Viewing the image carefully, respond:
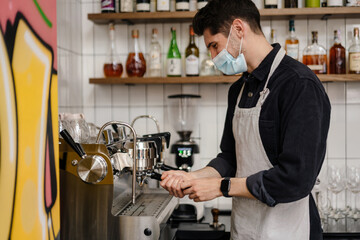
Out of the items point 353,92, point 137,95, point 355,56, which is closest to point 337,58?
point 355,56

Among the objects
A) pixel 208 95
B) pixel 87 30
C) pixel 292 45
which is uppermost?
pixel 87 30

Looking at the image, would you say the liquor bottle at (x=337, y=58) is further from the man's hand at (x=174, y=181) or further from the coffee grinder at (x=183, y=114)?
the man's hand at (x=174, y=181)

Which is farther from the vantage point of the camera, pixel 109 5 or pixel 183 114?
pixel 183 114

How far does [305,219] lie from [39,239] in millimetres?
847

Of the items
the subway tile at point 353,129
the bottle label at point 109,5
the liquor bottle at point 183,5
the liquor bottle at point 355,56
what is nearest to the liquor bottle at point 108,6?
the bottle label at point 109,5

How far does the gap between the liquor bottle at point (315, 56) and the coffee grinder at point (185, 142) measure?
630mm

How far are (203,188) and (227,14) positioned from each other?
57cm

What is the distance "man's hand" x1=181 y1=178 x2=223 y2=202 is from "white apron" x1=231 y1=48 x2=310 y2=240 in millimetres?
140

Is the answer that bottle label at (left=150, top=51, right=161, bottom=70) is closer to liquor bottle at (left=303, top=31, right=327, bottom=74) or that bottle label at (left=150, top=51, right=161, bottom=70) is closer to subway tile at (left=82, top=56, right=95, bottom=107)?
subway tile at (left=82, top=56, right=95, bottom=107)

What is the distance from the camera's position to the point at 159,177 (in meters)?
1.65

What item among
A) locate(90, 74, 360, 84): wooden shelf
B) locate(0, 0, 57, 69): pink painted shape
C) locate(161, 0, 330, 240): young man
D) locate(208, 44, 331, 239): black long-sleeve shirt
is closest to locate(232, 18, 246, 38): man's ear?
locate(161, 0, 330, 240): young man

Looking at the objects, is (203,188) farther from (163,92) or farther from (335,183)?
(163,92)

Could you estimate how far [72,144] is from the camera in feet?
5.05

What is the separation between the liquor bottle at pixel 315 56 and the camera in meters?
2.52
